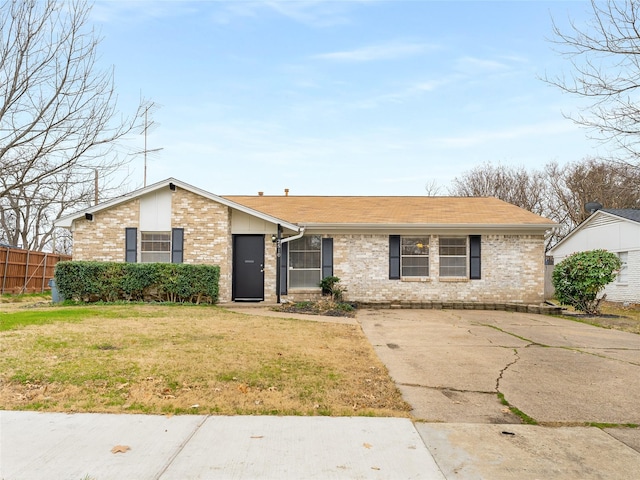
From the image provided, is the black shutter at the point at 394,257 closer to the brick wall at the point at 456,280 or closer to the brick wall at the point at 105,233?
the brick wall at the point at 456,280

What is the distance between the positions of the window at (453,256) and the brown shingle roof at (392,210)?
27.7 inches

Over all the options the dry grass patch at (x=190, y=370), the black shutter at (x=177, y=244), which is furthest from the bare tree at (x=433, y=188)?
the dry grass patch at (x=190, y=370)

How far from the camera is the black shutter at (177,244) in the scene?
14828mm

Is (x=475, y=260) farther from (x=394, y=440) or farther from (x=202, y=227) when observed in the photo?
(x=394, y=440)

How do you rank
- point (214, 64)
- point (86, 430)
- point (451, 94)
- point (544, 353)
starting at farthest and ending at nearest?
point (451, 94), point (214, 64), point (544, 353), point (86, 430)

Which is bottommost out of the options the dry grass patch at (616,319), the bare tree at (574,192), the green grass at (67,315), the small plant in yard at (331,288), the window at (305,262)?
the dry grass patch at (616,319)

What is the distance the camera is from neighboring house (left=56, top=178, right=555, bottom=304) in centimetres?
1485

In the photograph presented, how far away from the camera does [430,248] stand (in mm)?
16047

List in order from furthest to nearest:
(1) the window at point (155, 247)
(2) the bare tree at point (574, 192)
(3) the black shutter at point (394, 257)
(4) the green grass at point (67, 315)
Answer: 1. (2) the bare tree at point (574, 192)
2. (3) the black shutter at point (394, 257)
3. (1) the window at point (155, 247)
4. (4) the green grass at point (67, 315)

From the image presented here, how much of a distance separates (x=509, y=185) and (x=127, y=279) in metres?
32.6

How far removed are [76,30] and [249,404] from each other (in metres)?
5.69

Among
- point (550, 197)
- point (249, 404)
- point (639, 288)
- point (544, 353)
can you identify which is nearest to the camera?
point (249, 404)

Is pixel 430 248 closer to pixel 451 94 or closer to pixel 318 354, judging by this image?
pixel 451 94

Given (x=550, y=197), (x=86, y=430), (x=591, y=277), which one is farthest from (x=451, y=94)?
(x=550, y=197)
